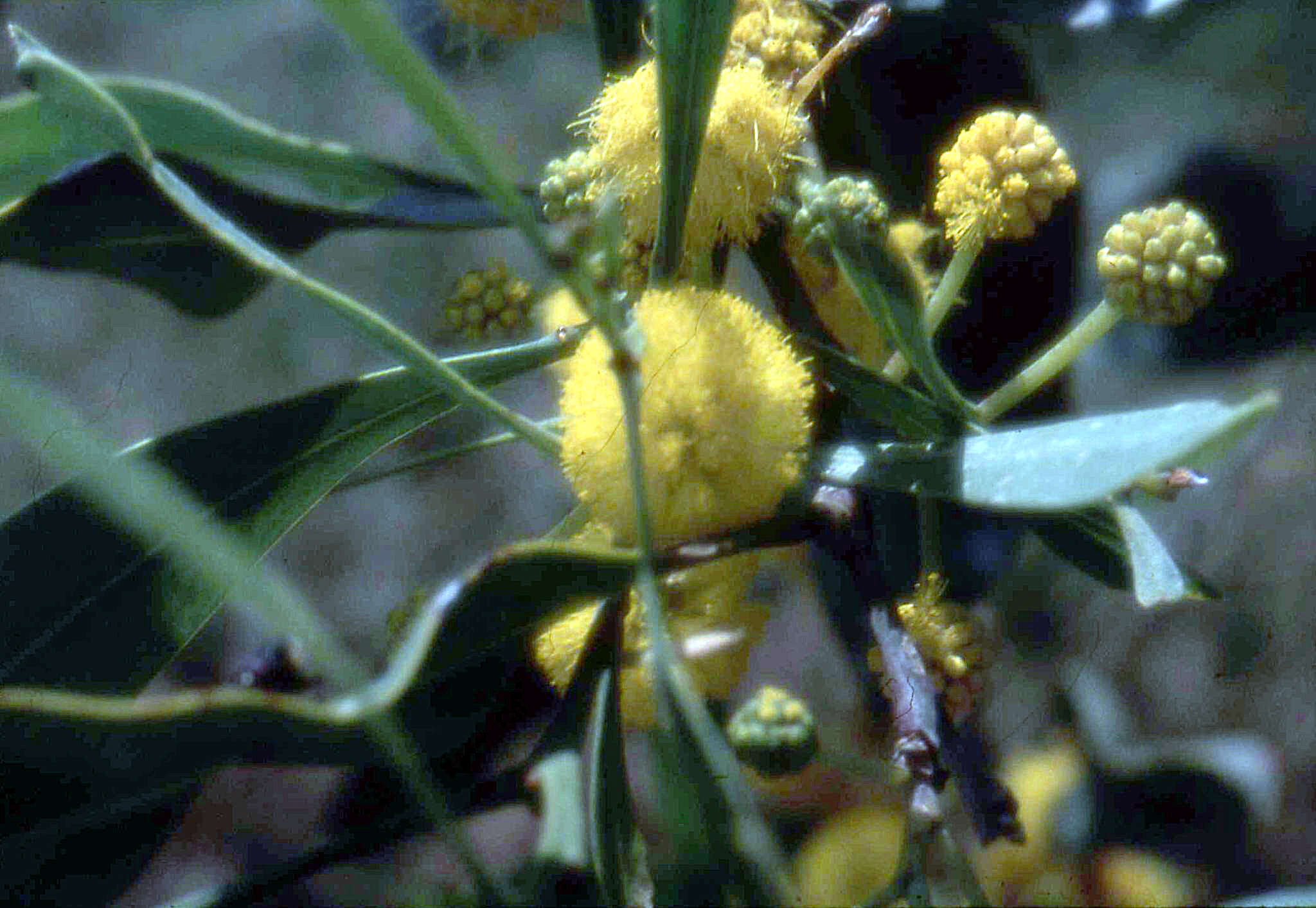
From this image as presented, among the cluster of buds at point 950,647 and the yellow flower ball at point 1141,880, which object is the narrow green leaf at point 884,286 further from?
the yellow flower ball at point 1141,880

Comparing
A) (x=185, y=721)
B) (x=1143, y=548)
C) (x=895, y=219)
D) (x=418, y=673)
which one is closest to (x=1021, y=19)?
(x=895, y=219)

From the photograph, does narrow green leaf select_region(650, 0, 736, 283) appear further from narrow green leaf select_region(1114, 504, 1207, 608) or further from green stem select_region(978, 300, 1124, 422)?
narrow green leaf select_region(1114, 504, 1207, 608)

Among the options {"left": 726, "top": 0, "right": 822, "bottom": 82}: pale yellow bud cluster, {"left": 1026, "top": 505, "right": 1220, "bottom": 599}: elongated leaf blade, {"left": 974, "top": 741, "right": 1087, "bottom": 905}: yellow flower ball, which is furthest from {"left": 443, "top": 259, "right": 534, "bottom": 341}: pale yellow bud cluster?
{"left": 974, "top": 741, "right": 1087, "bottom": 905}: yellow flower ball

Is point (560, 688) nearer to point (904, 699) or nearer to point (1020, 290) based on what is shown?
point (904, 699)

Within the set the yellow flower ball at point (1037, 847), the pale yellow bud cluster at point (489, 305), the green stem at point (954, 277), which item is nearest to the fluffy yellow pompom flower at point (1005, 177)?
the green stem at point (954, 277)

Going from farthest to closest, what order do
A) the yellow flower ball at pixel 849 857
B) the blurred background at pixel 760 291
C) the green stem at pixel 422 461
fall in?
the blurred background at pixel 760 291 → the yellow flower ball at pixel 849 857 → the green stem at pixel 422 461

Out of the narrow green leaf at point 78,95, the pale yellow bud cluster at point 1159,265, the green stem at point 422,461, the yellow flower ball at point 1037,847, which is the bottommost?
the yellow flower ball at point 1037,847
